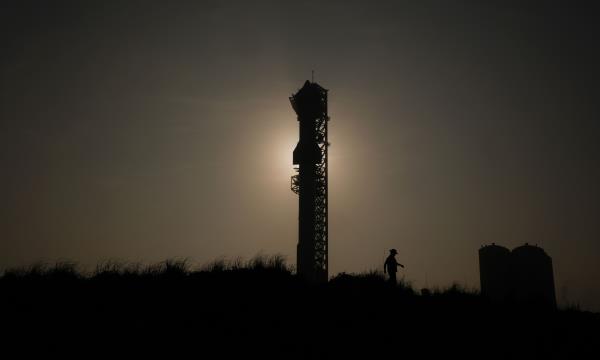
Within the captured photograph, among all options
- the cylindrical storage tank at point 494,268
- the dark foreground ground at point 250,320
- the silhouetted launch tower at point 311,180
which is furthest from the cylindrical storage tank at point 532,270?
the dark foreground ground at point 250,320

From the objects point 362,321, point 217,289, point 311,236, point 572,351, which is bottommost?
point 572,351

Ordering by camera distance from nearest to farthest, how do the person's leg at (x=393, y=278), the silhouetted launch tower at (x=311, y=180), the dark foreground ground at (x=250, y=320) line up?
1. the dark foreground ground at (x=250, y=320)
2. the person's leg at (x=393, y=278)
3. the silhouetted launch tower at (x=311, y=180)

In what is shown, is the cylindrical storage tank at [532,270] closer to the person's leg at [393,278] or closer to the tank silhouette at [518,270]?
the tank silhouette at [518,270]

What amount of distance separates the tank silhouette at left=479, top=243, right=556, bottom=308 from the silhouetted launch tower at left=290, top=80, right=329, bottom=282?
14674 mm

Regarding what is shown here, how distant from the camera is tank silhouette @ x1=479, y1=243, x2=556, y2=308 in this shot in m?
39.0

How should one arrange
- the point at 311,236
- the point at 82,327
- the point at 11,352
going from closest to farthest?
the point at 11,352
the point at 82,327
the point at 311,236

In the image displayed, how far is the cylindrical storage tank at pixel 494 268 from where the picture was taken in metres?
40.1

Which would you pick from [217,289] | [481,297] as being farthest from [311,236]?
[217,289]

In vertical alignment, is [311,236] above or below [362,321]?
above

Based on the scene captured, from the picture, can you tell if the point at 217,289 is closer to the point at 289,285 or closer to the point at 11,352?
the point at 289,285

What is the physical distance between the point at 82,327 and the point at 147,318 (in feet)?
4.54

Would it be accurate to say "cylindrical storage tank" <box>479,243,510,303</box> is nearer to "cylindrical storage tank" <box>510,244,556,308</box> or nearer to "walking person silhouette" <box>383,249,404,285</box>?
"cylindrical storage tank" <box>510,244,556,308</box>

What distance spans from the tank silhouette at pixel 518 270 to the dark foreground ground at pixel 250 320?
85.2 feet

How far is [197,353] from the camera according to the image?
973 centimetres
